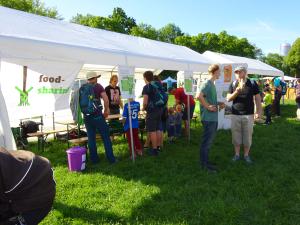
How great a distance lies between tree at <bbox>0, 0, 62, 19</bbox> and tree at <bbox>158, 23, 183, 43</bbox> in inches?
1282

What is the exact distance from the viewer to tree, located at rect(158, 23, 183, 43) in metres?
66.2

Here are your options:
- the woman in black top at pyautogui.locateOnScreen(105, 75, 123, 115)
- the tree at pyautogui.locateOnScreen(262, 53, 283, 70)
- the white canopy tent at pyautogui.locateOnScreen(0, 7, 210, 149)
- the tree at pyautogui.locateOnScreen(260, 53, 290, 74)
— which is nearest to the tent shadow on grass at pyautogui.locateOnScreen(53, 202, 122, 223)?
the white canopy tent at pyautogui.locateOnScreen(0, 7, 210, 149)

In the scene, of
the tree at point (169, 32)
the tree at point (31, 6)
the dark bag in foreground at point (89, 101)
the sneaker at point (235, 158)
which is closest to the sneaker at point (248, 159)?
the sneaker at point (235, 158)

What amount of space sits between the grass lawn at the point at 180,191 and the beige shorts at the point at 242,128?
44 centimetres

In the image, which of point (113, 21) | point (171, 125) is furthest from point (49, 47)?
point (113, 21)

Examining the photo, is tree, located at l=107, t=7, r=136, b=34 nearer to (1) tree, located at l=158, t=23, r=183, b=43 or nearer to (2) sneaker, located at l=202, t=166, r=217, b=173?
(1) tree, located at l=158, t=23, r=183, b=43

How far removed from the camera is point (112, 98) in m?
7.83

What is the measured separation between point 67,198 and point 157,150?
2756 millimetres

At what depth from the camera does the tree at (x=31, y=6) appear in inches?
1176

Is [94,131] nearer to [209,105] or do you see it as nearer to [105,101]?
[105,101]

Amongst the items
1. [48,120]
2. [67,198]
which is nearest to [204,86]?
[67,198]

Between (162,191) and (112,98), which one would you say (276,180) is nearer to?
(162,191)

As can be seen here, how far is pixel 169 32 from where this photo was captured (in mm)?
67250

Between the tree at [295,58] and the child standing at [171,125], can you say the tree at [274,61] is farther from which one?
the child standing at [171,125]
